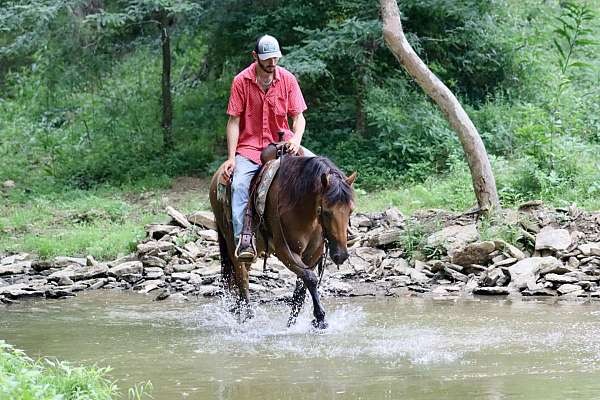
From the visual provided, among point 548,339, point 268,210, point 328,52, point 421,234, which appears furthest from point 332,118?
point 548,339

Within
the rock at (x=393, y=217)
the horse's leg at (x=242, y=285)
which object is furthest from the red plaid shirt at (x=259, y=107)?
the rock at (x=393, y=217)

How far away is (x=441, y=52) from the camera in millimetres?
18688

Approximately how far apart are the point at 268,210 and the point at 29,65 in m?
20.5

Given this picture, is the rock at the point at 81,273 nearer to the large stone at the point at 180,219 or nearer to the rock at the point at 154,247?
the rock at the point at 154,247

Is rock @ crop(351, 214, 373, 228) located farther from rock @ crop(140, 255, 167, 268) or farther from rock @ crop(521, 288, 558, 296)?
rock @ crop(521, 288, 558, 296)

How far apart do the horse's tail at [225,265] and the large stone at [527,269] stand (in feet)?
10.4

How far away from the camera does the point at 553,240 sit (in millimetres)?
11227

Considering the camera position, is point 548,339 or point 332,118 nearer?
point 548,339

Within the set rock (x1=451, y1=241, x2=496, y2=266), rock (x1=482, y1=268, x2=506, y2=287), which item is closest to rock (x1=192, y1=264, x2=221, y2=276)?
rock (x1=451, y1=241, x2=496, y2=266)

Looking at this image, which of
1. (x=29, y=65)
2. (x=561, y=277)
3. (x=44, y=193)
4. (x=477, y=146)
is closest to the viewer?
(x=561, y=277)

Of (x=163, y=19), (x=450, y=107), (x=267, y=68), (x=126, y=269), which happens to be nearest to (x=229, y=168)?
(x=267, y=68)

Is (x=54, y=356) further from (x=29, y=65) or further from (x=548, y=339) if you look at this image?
(x=29, y=65)

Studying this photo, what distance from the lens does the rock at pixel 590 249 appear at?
1091cm

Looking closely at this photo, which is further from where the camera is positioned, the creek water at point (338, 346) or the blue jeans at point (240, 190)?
the blue jeans at point (240, 190)
